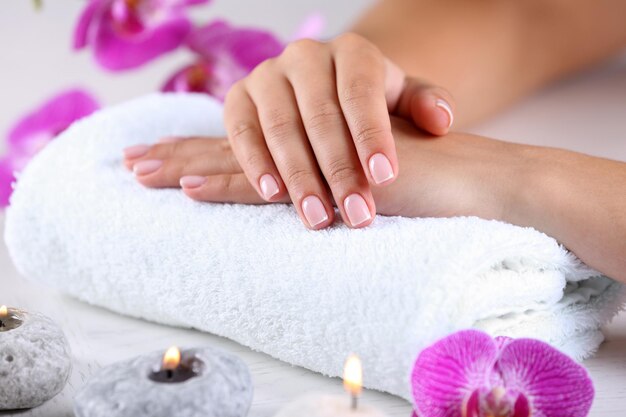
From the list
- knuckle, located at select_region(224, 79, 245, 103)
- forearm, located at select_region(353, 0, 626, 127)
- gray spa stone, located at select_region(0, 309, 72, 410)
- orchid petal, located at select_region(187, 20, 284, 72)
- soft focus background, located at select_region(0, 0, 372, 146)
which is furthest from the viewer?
soft focus background, located at select_region(0, 0, 372, 146)

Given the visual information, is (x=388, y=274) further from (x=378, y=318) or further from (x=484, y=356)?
(x=484, y=356)

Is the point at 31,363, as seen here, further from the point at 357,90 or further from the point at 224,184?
the point at 357,90

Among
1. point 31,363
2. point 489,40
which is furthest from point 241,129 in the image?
point 489,40

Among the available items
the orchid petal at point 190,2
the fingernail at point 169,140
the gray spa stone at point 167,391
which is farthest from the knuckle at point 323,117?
the orchid petal at point 190,2

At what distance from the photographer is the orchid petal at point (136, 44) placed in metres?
1.43

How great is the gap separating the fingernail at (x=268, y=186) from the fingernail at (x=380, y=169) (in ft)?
0.37

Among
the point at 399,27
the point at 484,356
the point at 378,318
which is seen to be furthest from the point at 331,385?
the point at 399,27

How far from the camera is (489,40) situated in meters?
1.68

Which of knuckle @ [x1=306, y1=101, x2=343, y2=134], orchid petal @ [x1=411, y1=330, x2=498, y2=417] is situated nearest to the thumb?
knuckle @ [x1=306, y1=101, x2=343, y2=134]

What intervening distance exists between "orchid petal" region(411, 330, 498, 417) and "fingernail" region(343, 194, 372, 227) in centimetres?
21

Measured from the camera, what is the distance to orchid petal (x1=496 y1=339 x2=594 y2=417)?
703 mm

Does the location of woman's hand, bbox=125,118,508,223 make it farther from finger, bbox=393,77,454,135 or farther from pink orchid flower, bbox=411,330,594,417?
pink orchid flower, bbox=411,330,594,417

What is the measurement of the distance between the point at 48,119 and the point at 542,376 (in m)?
0.91

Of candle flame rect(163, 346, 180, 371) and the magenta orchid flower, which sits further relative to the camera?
the magenta orchid flower
